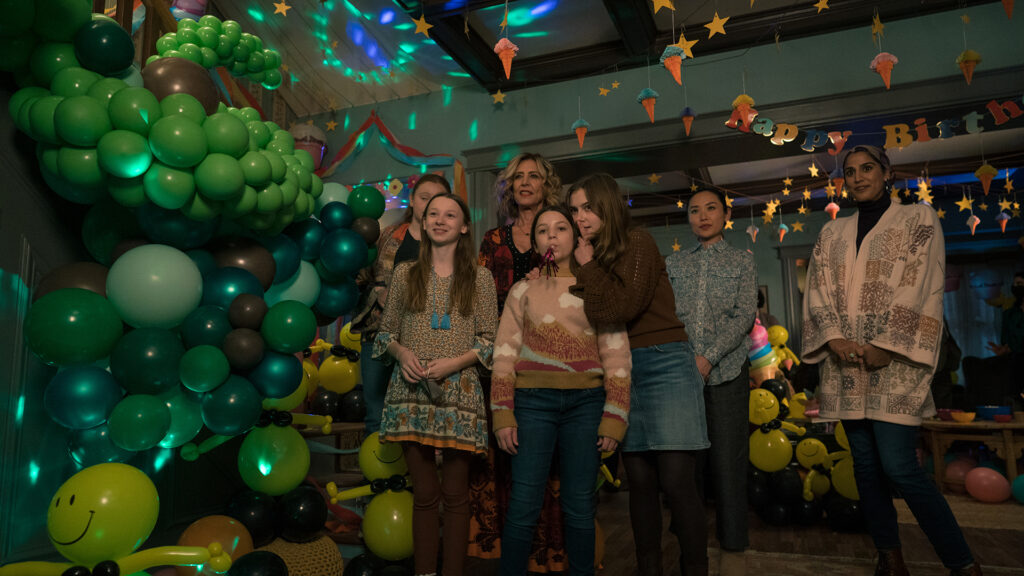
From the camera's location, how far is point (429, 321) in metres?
1.95

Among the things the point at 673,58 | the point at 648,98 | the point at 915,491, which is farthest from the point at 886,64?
the point at 915,491

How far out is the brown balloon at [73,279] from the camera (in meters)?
1.82

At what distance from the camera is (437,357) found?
1901mm

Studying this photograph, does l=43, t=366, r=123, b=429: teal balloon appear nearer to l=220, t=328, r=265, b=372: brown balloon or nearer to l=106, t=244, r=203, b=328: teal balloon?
l=106, t=244, r=203, b=328: teal balloon

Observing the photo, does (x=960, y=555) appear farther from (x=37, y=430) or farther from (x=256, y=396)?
→ (x=37, y=430)

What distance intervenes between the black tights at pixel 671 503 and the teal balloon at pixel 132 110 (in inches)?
65.8

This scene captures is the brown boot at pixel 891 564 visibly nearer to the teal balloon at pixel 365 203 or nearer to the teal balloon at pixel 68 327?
the teal balloon at pixel 365 203

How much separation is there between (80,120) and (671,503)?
1.96 meters

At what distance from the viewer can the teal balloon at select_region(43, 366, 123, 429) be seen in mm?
1653

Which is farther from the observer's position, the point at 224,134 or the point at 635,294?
the point at 224,134

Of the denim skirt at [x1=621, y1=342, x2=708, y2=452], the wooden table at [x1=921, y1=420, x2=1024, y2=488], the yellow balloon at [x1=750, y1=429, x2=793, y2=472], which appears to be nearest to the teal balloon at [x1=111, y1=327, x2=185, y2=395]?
the denim skirt at [x1=621, y1=342, x2=708, y2=452]

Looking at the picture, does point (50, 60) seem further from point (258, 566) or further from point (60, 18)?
point (258, 566)

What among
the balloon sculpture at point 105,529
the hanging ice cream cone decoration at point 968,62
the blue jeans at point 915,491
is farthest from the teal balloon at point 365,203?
the hanging ice cream cone decoration at point 968,62

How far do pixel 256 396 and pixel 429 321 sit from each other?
1.94ft
